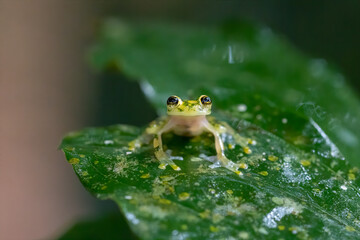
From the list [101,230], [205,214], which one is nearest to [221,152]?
[205,214]

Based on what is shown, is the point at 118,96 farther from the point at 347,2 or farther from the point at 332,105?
the point at 332,105

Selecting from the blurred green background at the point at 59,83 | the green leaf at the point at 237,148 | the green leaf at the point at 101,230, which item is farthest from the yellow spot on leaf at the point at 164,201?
the blurred green background at the point at 59,83

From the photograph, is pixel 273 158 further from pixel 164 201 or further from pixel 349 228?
pixel 164 201

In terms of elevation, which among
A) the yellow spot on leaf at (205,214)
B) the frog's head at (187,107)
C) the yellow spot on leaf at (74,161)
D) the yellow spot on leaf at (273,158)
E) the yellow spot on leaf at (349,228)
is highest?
the frog's head at (187,107)

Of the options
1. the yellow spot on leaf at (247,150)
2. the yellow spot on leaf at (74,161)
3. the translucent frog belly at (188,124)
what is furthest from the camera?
the translucent frog belly at (188,124)

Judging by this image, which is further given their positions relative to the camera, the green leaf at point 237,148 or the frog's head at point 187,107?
the frog's head at point 187,107

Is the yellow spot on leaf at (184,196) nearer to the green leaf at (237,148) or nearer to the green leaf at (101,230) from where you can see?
the green leaf at (237,148)

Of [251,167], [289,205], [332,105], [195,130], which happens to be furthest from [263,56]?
[289,205]
